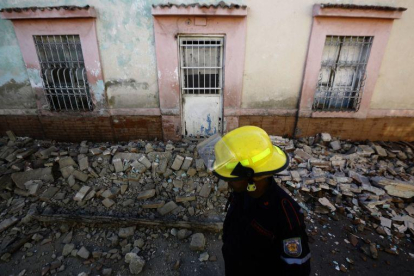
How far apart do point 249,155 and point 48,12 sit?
19.5 feet

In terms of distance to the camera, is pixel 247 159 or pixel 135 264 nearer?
pixel 247 159

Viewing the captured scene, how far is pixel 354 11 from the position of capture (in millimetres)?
4875

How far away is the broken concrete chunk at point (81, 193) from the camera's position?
4.04 meters

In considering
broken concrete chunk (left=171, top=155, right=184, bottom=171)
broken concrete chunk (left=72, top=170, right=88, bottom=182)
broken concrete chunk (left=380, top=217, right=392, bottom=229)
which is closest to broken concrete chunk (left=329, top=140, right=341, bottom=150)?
broken concrete chunk (left=380, top=217, right=392, bottom=229)

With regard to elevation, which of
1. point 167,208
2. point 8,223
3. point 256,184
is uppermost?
point 256,184

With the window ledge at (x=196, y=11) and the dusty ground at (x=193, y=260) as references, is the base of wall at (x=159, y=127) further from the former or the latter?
the dusty ground at (x=193, y=260)

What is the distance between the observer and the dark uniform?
148 centimetres

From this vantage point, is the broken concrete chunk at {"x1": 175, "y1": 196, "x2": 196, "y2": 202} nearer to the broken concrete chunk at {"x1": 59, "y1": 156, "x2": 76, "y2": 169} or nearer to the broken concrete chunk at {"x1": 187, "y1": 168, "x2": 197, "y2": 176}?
the broken concrete chunk at {"x1": 187, "y1": 168, "x2": 197, "y2": 176}

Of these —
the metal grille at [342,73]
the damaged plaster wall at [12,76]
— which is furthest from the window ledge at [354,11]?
the damaged plaster wall at [12,76]

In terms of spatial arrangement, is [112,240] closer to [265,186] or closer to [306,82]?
[265,186]

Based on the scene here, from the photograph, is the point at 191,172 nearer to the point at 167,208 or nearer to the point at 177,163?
the point at 177,163

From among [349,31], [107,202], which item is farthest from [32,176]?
[349,31]

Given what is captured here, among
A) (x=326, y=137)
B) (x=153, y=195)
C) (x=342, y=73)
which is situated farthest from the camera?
(x=326, y=137)

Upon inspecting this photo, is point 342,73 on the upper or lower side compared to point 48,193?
upper
